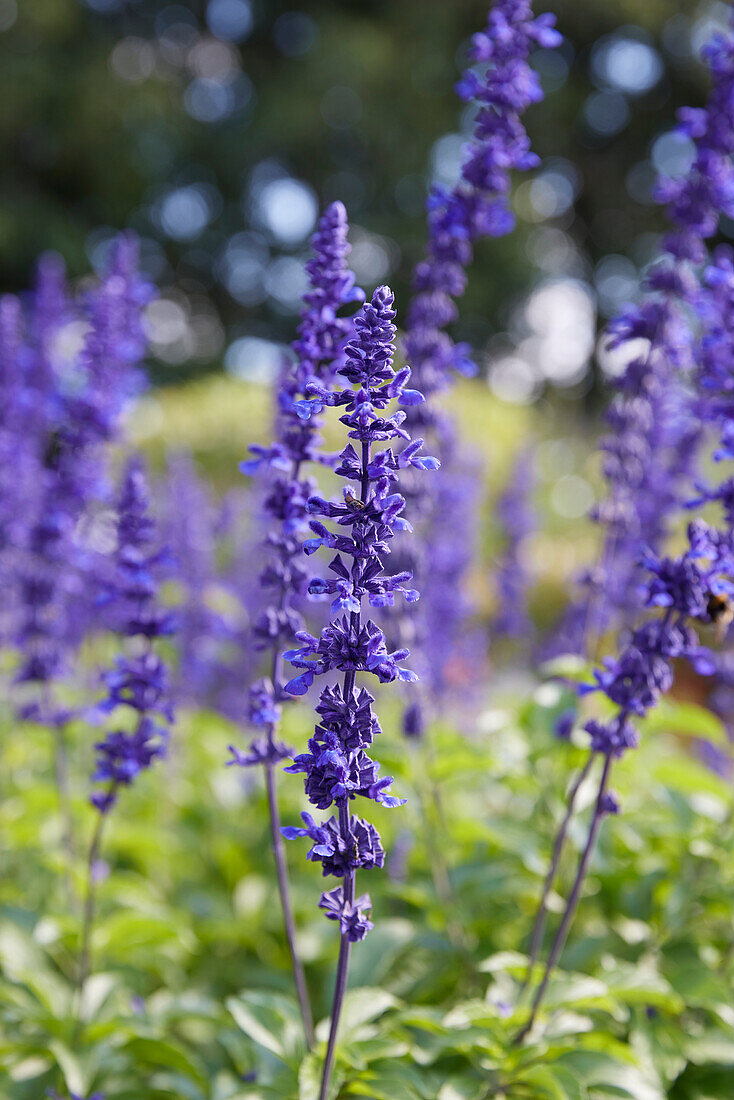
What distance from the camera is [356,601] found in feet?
6.52

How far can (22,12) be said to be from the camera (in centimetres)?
3077

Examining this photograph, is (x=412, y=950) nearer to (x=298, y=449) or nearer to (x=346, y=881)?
(x=346, y=881)

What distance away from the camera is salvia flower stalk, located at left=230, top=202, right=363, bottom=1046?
2.69 m

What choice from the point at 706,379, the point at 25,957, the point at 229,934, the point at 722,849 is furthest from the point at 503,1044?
the point at 706,379

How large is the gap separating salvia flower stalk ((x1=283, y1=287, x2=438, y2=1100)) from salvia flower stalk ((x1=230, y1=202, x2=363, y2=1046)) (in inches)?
19.2

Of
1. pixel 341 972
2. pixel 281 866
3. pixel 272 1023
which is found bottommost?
pixel 272 1023

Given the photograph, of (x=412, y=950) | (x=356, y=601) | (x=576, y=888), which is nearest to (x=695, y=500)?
(x=576, y=888)

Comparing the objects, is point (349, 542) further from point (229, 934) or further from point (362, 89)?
point (362, 89)

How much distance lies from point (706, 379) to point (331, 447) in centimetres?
902

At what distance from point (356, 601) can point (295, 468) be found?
3.07 feet

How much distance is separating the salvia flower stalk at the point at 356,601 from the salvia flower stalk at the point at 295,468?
19.2 inches

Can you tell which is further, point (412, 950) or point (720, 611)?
point (412, 950)

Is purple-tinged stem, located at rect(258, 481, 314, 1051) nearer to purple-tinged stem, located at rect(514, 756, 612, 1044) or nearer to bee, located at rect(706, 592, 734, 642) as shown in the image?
purple-tinged stem, located at rect(514, 756, 612, 1044)

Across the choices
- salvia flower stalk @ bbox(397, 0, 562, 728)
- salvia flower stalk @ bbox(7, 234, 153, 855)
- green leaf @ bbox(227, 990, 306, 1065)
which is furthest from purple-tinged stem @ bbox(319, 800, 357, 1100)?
salvia flower stalk @ bbox(7, 234, 153, 855)
